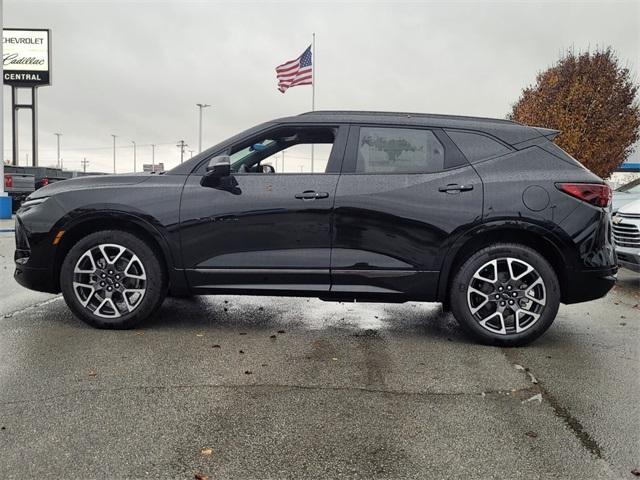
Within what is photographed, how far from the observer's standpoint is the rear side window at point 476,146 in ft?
13.7

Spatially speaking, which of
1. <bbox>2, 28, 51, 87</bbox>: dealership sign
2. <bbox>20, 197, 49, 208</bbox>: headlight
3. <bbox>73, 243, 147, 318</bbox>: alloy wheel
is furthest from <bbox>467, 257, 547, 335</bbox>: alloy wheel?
<bbox>2, 28, 51, 87</bbox>: dealership sign

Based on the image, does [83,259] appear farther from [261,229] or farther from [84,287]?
[261,229]

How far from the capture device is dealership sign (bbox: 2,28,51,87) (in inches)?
1267

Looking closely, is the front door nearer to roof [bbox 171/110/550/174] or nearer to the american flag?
→ roof [bbox 171/110/550/174]

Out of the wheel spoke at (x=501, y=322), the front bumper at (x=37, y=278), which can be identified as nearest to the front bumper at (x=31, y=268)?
the front bumper at (x=37, y=278)

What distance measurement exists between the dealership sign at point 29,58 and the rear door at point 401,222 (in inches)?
1343

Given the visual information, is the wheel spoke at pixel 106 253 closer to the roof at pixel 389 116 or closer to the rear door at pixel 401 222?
the rear door at pixel 401 222

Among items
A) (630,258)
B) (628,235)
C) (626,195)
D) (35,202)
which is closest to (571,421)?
(35,202)

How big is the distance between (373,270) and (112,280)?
213 cm

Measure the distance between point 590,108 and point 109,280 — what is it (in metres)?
28.9

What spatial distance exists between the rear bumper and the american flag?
20.0 metres

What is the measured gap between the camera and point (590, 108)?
27.4 m

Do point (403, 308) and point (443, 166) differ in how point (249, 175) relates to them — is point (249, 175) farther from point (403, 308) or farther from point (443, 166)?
point (403, 308)

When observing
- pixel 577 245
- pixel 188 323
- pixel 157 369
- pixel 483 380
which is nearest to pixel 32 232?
pixel 188 323
